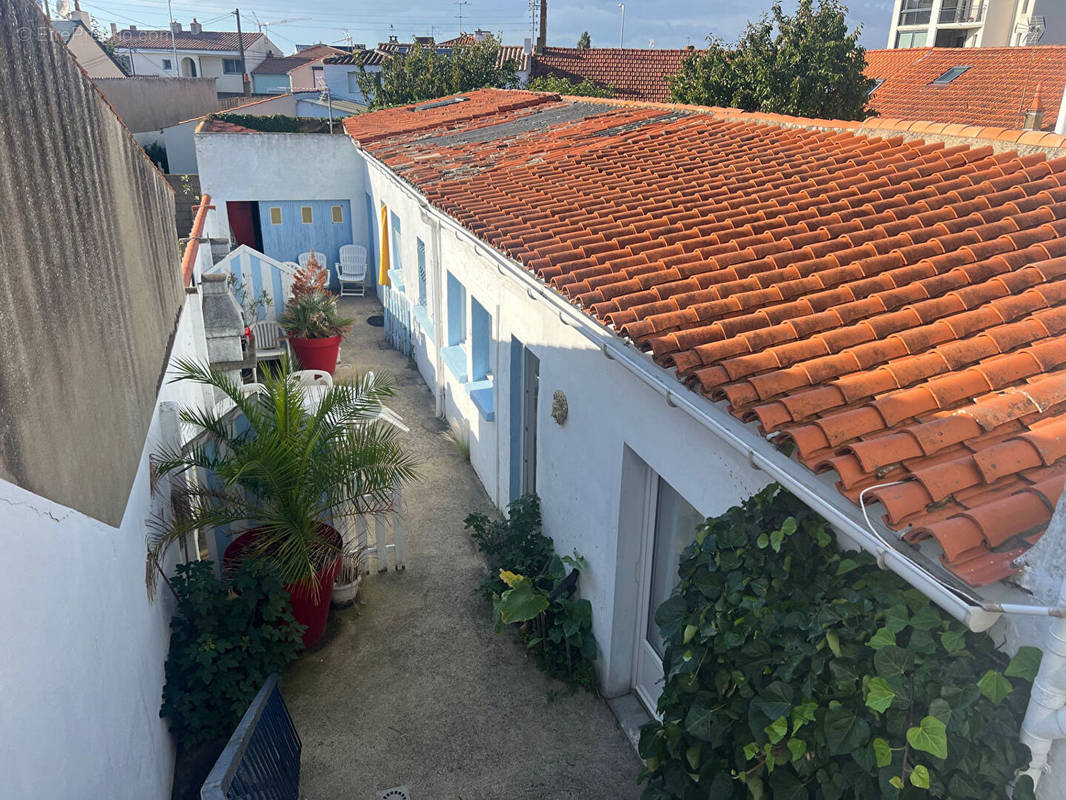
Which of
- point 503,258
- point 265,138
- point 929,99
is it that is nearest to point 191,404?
point 503,258

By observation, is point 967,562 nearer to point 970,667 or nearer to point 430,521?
point 970,667

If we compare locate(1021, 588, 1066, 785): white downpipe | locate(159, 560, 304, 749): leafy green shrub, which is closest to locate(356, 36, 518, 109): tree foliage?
locate(159, 560, 304, 749): leafy green shrub

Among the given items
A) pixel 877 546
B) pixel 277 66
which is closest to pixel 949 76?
pixel 877 546

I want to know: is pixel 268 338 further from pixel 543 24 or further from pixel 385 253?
pixel 543 24

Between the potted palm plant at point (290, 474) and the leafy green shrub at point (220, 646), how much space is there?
25cm

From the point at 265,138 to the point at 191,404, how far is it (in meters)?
11.4

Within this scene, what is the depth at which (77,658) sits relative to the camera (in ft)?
10.3

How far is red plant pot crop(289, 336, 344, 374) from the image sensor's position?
456 inches

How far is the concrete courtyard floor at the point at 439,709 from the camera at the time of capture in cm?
517

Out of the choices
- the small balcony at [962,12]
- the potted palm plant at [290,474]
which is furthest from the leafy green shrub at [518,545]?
the small balcony at [962,12]

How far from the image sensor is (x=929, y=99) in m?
21.3

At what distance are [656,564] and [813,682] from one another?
2.49m

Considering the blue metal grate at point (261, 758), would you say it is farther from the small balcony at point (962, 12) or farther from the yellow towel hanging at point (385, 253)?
the small balcony at point (962, 12)

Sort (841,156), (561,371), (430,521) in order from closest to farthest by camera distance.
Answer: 1. (561,371)
2. (841,156)
3. (430,521)
